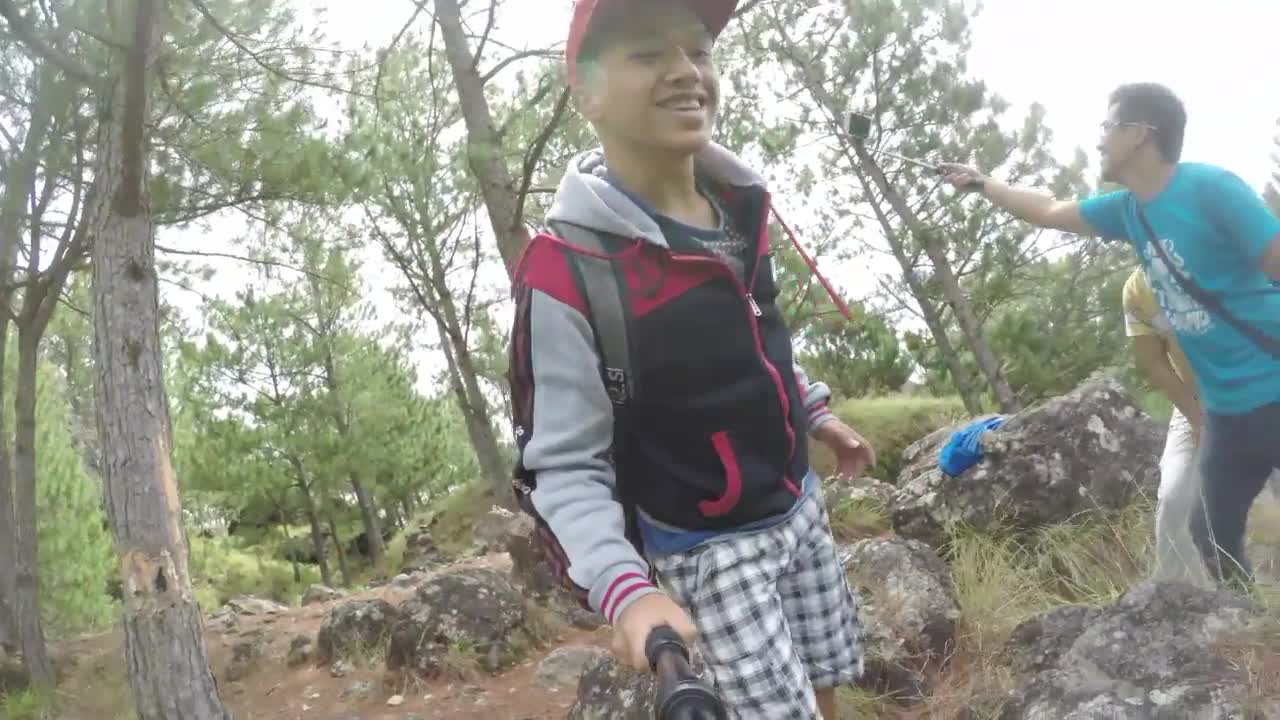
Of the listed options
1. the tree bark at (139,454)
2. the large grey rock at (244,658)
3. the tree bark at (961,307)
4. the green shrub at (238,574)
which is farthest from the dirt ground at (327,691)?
the green shrub at (238,574)

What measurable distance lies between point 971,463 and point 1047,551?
0.68 m

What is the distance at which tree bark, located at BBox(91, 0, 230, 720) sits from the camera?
385 centimetres

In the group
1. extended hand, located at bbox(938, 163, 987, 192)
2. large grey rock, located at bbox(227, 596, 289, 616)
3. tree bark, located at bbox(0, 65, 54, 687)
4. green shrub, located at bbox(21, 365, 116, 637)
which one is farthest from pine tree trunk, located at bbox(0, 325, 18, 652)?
extended hand, located at bbox(938, 163, 987, 192)

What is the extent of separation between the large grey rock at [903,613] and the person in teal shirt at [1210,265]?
112cm

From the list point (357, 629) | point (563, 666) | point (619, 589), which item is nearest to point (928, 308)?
point (563, 666)

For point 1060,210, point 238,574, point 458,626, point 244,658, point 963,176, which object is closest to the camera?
point 1060,210

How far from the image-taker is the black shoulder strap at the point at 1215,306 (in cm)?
203

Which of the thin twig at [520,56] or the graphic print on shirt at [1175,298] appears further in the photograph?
the thin twig at [520,56]

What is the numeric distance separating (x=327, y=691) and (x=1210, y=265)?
4711 mm

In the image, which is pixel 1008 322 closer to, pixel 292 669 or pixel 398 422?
pixel 292 669

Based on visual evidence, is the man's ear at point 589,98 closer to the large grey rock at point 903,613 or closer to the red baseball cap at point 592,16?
the red baseball cap at point 592,16

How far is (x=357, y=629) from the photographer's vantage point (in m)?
5.47

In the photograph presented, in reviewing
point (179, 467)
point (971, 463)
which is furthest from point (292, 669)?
point (179, 467)

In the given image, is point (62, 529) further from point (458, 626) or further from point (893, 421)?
point (893, 421)
